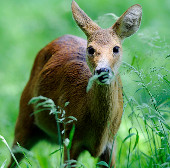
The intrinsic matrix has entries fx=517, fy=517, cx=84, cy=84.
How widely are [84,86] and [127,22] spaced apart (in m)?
0.83

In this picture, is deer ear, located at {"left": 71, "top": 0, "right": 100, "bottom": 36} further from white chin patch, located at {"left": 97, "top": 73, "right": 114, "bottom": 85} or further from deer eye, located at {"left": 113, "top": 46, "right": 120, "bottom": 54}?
white chin patch, located at {"left": 97, "top": 73, "right": 114, "bottom": 85}

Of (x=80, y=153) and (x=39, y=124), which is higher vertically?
(x=39, y=124)

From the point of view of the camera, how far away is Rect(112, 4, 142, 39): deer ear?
5011mm

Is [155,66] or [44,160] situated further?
[44,160]

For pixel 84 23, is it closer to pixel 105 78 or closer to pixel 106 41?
pixel 106 41

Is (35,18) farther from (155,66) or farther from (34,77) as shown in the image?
(155,66)

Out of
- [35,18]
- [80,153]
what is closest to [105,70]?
[80,153]

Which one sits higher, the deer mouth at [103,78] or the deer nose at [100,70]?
the deer nose at [100,70]

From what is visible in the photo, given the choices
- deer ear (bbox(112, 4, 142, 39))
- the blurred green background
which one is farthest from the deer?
the blurred green background

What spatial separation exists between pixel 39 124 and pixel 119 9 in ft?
15.9

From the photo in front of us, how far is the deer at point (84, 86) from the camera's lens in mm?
4816

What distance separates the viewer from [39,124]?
620cm

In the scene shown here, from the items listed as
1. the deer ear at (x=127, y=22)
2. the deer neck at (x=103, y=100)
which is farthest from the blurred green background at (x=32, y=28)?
the deer ear at (x=127, y=22)

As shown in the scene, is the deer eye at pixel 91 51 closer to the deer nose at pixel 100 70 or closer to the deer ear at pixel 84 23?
the deer ear at pixel 84 23
